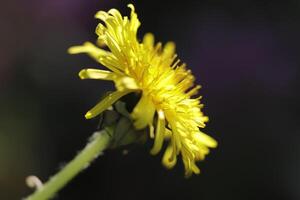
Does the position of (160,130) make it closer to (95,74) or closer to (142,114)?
(142,114)

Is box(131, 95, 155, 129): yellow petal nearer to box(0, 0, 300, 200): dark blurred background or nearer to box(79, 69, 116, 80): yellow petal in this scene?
box(79, 69, 116, 80): yellow petal

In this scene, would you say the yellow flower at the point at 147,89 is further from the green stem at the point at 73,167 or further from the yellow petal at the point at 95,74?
the green stem at the point at 73,167

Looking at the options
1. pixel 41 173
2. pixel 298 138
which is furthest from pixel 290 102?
pixel 41 173

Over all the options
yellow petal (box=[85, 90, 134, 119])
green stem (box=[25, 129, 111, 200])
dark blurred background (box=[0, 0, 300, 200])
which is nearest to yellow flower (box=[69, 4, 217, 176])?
yellow petal (box=[85, 90, 134, 119])

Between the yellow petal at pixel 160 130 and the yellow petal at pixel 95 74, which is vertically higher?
the yellow petal at pixel 95 74

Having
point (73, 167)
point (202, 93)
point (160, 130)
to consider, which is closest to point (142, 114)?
point (160, 130)

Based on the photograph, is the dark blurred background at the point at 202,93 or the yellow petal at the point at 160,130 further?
the dark blurred background at the point at 202,93

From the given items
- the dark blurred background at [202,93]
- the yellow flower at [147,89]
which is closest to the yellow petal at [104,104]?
the yellow flower at [147,89]
